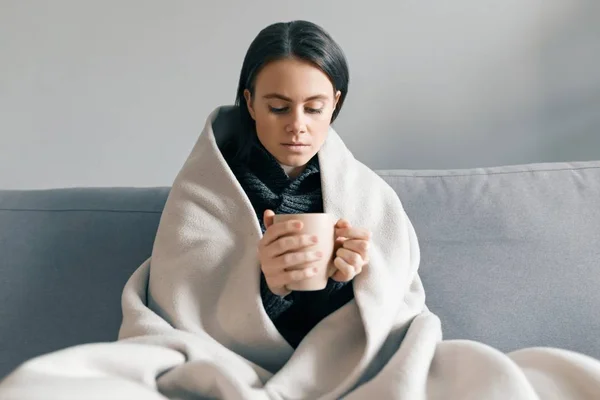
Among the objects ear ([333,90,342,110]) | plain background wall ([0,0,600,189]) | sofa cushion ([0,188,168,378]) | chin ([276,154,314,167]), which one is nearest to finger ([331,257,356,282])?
chin ([276,154,314,167])

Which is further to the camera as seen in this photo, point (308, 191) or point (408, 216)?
point (408, 216)

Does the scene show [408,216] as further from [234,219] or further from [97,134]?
[97,134]

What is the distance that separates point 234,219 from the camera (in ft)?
4.06

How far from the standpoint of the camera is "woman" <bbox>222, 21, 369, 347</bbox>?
1185 mm

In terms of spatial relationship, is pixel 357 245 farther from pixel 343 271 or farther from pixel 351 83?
pixel 351 83

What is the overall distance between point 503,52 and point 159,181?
0.97m

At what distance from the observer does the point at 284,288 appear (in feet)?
3.73

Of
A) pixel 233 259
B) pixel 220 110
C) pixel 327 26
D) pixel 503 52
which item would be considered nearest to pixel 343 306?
pixel 233 259

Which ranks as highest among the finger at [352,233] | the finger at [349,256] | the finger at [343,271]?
the finger at [352,233]

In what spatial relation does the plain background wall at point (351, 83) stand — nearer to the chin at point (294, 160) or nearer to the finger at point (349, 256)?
the chin at point (294, 160)

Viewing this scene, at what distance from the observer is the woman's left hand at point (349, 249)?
3.55 feet

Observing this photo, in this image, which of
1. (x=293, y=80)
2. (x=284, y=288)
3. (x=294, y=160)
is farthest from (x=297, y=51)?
(x=284, y=288)

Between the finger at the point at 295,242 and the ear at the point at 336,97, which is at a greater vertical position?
the ear at the point at 336,97

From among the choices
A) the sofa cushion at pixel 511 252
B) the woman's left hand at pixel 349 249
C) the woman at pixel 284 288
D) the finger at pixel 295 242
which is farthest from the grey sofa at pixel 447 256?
the finger at pixel 295 242
